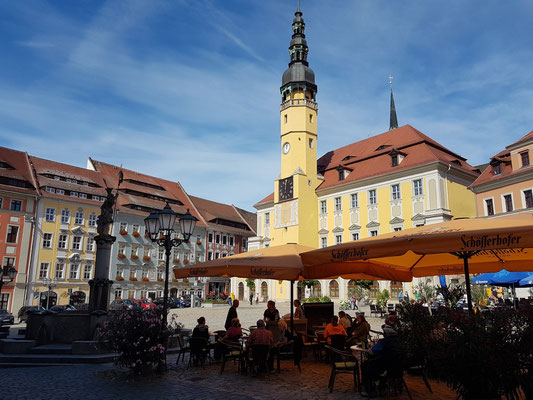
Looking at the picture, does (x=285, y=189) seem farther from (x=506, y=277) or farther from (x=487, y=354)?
(x=487, y=354)

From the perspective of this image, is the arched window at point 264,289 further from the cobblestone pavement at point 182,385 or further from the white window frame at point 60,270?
the cobblestone pavement at point 182,385

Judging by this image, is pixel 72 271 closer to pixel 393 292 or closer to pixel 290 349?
pixel 393 292

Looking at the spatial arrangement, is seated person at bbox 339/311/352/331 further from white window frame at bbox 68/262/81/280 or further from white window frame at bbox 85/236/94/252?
white window frame at bbox 85/236/94/252

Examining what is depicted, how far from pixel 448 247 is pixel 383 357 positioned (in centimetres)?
208

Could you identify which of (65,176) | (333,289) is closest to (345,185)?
(333,289)

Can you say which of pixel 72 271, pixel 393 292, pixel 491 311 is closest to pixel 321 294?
pixel 393 292

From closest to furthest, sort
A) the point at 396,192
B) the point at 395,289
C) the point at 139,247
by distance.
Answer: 1. the point at 395,289
2. the point at 396,192
3. the point at 139,247

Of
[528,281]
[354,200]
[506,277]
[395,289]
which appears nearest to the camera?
[528,281]

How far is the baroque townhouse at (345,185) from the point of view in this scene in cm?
3747

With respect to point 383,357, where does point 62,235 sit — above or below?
above

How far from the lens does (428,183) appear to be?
3675 cm

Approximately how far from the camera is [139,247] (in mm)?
51500

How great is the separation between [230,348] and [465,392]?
18.8 ft

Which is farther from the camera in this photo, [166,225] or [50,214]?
[50,214]
